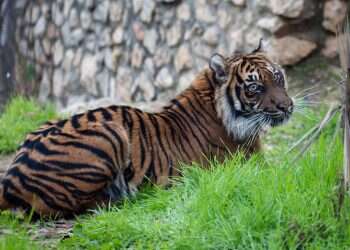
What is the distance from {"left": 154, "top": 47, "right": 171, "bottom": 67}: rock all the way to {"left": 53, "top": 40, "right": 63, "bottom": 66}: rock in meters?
2.47

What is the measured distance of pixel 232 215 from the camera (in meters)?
4.89

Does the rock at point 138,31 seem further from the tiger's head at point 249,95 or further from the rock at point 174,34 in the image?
the tiger's head at point 249,95

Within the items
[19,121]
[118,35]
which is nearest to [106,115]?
[19,121]

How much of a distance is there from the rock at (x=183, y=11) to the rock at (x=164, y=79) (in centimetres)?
67

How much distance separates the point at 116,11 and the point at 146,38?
752 millimetres

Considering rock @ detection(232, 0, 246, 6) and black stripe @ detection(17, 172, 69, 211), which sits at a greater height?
rock @ detection(232, 0, 246, 6)

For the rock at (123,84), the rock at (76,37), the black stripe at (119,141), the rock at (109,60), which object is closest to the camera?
the black stripe at (119,141)

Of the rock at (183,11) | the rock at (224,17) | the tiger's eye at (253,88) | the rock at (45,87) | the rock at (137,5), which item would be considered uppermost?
the rock at (137,5)

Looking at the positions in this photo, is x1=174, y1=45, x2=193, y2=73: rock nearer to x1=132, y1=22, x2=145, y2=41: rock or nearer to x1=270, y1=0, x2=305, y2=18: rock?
x1=132, y1=22, x2=145, y2=41: rock

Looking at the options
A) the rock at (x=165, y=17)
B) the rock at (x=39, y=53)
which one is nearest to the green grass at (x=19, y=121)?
the rock at (x=165, y=17)

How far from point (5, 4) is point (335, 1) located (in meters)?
6.69

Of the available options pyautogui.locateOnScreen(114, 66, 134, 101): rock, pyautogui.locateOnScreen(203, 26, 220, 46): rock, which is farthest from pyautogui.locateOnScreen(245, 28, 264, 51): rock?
pyautogui.locateOnScreen(114, 66, 134, 101): rock

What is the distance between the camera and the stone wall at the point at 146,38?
356 inches

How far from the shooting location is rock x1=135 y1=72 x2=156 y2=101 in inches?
419
